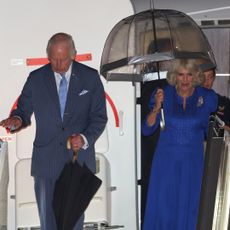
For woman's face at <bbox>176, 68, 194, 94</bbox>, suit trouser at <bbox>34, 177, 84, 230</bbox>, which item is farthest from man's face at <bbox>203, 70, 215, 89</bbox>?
suit trouser at <bbox>34, 177, 84, 230</bbox>

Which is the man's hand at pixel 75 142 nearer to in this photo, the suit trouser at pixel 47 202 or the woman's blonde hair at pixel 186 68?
the suit trouser at pixel 47 202

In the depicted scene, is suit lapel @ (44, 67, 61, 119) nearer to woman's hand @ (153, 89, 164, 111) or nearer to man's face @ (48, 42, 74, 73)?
man's face @ (48, 42, 74, 73)

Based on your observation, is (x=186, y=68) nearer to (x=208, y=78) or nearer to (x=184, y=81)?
(x=184, y=81)

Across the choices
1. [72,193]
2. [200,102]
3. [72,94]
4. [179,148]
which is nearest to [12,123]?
[72,94]

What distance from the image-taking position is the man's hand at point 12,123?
4402 millimetres

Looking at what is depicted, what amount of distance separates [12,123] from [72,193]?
1.96 ft

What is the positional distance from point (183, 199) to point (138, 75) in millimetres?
913

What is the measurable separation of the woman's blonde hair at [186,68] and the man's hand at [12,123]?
108 centimetres

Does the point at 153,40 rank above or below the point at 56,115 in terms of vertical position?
above

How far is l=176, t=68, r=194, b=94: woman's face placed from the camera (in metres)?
4.69

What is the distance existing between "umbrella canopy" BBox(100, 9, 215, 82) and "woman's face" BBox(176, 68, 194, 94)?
0.46 metres

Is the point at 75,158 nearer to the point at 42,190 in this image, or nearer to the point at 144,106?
the point at 42,190

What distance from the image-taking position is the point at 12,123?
4438mm

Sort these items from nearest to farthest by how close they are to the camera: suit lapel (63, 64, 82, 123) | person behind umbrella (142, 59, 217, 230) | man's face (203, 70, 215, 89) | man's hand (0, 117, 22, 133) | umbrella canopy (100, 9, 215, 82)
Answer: umbrella canopy (100, 9, 215, 82)
man's hand (0, 117, 22, 133)
suit lapel (63, 64, 82, 123)
person behind umbrella (142, 59, 217, 230)
man's face (203, 70, 215, 89)
